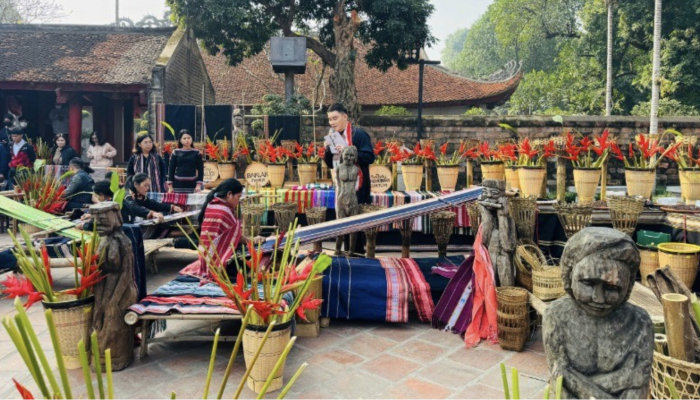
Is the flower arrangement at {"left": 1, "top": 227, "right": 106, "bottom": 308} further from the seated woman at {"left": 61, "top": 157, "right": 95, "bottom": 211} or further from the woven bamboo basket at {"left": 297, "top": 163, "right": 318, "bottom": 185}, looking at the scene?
the woven bamboo basket at {"left": 297, "top": 163, "right": 318, "bottom": 185}

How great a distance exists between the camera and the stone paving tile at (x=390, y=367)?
3.59 metres

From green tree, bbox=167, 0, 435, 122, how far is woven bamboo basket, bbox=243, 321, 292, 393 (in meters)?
8.85

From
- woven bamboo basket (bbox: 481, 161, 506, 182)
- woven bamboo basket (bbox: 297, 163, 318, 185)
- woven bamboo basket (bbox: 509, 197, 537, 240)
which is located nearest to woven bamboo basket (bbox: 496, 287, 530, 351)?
woven bamboo basket (bbox: 509, 197, 537, 240)

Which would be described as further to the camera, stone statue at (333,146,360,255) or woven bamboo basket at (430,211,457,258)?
woven bamboo basket at (430,211,457,258)

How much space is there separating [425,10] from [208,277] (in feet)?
34.0

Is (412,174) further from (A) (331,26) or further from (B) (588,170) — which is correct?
(A) (331,26)

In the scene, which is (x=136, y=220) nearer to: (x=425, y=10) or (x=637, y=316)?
(x=637, y=316)

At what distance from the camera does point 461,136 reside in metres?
11.3

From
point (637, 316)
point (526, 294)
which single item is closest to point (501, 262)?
point (526, 294)

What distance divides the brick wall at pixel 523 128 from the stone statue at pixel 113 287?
7.50 meters

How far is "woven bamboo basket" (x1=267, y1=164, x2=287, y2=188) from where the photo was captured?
812 centimetres

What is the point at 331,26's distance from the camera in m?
13.9

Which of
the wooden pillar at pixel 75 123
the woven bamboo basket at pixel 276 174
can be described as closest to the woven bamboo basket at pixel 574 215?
the woven bamboo basket at pixel 276 174

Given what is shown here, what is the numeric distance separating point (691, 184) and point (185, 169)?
6101mm
